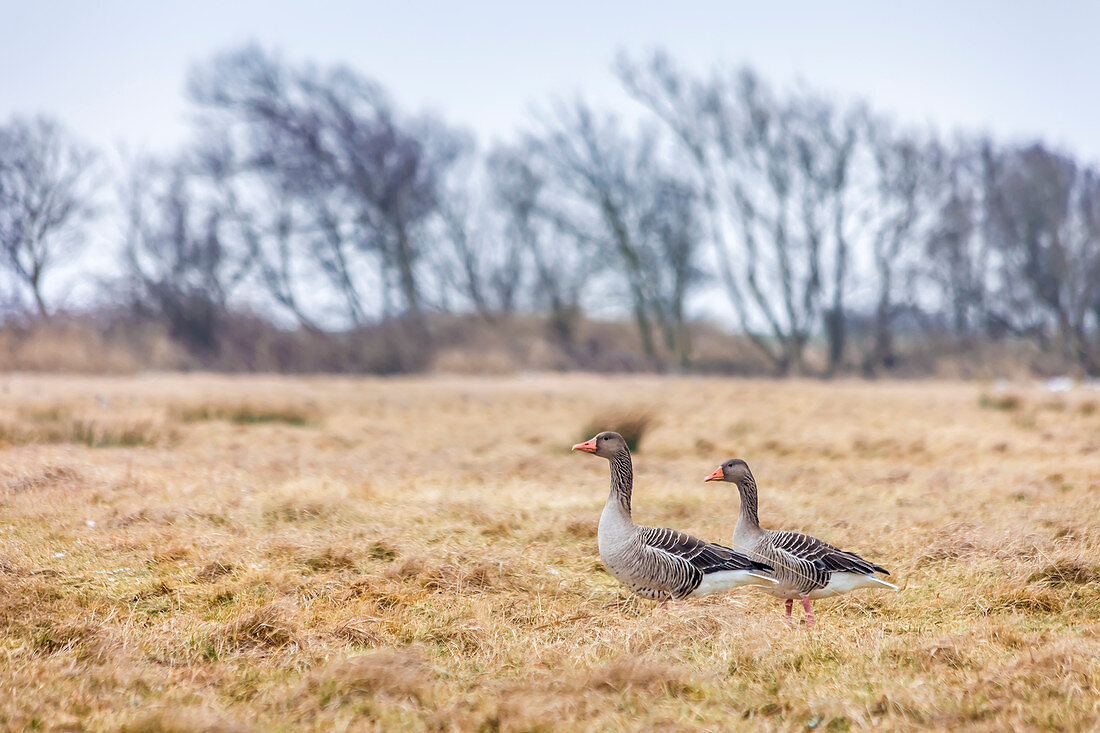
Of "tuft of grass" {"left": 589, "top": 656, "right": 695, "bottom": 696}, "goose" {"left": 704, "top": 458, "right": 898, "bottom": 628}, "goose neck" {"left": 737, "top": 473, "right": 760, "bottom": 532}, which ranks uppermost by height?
"goose neck" {"left": 737, "top": 473, "right": 760, "bottom": 532}

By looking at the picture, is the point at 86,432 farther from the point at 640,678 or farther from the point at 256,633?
the point at 640,678

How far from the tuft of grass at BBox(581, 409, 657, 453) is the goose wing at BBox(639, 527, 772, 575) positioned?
24.9ft

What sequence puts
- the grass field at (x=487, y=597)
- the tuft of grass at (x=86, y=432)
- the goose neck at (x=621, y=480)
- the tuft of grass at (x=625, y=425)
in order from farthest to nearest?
the tuft of grass at (x=625, y=425)
the tuft of grass at (x=86, y=432)
the goose neck at (x=621, y=480)
the grass field at (x=487, y=597)

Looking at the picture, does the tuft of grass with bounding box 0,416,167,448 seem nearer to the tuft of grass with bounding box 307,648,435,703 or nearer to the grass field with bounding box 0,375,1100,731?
the grass field with bounding box 0,375,1100,731

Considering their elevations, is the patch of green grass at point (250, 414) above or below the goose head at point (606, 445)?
below

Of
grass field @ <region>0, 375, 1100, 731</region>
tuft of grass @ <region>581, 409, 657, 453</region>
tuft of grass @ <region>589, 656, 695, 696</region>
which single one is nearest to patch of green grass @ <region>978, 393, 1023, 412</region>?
grass field @ <region>0, 375, 1100, 731</region>

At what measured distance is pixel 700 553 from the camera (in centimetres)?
533

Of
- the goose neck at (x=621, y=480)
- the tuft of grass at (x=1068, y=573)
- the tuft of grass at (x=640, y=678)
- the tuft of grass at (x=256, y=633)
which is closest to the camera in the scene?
the tuft of grass at (x=640, y=678)

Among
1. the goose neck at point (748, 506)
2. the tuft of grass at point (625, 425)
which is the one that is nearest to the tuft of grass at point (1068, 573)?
the goose neck at point (748, 506)

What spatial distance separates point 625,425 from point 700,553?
8003 mm

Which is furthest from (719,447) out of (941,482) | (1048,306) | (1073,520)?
(1048,306)

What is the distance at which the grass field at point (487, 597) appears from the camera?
13.2 ft

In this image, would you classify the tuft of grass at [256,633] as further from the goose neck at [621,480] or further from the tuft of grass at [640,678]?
the goose neck at [621,480]

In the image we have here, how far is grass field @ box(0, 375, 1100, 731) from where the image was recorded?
4031 mm
